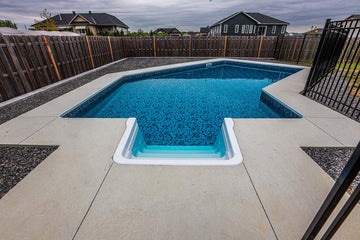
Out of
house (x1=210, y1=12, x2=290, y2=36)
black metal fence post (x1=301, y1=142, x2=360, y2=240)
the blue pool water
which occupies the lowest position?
the blue pool water

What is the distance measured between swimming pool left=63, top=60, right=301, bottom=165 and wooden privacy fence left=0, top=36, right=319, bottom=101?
2.36m

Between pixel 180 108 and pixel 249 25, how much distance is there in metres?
29.9

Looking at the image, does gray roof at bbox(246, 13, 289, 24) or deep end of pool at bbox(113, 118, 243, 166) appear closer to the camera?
deep end of pool at bbox(113, 118, 243, 166)

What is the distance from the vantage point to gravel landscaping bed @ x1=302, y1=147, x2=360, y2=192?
7.07 feet

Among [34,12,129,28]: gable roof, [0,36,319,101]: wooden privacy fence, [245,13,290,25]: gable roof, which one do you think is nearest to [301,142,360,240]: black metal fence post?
[0,36,319,101]: wooden privacy fence

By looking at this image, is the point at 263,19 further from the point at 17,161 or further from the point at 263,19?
the point at 17,161

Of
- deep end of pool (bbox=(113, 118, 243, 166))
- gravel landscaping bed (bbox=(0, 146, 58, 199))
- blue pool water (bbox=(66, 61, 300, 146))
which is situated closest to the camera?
gravel landscaping bed (bbox=(0, 146, 58, 199))

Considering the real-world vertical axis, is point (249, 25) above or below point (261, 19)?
below

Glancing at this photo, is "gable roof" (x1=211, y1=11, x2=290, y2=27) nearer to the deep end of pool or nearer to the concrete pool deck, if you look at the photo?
the deep end of pool

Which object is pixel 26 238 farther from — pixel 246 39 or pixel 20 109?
pixel 246 39

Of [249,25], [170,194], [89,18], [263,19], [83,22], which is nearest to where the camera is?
[170,194]

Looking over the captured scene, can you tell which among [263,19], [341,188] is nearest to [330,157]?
[341,188]

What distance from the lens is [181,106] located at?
17.3 feet

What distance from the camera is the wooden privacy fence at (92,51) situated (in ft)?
16.1
